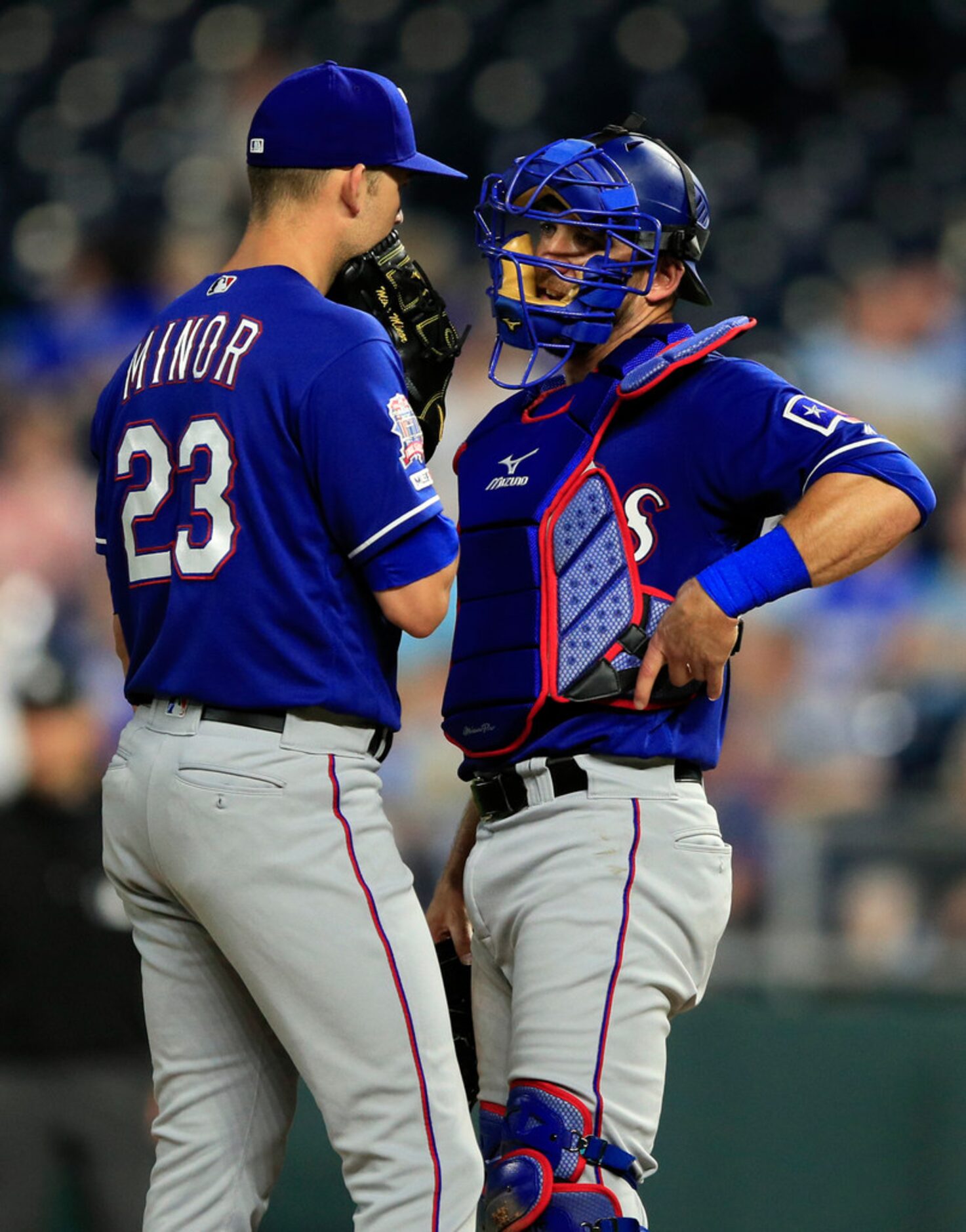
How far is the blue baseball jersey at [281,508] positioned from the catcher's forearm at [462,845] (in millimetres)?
473

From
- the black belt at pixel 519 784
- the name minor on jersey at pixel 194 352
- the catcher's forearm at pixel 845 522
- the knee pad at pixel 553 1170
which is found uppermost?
the name minor on jersey at pixel 194 352

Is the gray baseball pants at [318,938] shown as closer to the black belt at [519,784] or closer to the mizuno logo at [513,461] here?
the black belt at [519,784]

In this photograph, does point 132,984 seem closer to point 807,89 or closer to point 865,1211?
point 865,1211

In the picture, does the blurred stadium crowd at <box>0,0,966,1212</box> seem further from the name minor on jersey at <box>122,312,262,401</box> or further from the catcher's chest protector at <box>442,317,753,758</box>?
the name minor on jersey at <box>122,312,262,401</box>

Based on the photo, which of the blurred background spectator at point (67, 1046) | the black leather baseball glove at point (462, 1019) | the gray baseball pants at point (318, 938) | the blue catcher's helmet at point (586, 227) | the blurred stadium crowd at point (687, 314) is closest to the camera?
the gray baseball pants at point (318, 938)

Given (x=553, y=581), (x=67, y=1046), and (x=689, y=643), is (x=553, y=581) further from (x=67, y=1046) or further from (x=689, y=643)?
(x=67, y=1046)

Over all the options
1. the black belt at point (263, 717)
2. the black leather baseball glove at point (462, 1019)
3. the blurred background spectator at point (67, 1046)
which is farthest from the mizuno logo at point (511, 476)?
the blurred background spectator at point (67, 1046)

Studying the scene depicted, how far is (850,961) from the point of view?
450 cm

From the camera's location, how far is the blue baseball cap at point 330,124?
222cm

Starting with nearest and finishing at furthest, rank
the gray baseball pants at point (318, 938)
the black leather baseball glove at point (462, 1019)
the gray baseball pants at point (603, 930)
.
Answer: the gray baseball pants at point (318, 938) → the gray baseball pants at point (603, 930) → the black leather baseball glove at point (462, 1019)

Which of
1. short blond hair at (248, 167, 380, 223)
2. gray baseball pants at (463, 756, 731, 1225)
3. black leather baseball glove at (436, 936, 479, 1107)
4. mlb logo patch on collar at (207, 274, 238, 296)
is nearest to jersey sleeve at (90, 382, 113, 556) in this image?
mlb logo patch on collar at (207, 274, 238, 296)

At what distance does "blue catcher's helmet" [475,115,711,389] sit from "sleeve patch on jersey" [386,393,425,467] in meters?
0.27

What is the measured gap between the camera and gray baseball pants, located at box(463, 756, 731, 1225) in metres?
2.15

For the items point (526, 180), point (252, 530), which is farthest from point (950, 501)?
point (252, 530)
